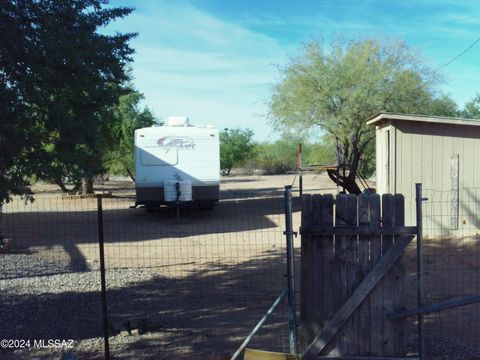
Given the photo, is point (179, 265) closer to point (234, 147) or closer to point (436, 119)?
point (436, 119)

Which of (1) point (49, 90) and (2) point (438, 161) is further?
(2) point (438, 161)

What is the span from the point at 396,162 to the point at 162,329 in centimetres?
820

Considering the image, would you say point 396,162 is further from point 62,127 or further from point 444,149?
point 62,127

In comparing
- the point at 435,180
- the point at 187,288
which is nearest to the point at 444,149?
the point at 435,180

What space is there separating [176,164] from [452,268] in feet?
32.3

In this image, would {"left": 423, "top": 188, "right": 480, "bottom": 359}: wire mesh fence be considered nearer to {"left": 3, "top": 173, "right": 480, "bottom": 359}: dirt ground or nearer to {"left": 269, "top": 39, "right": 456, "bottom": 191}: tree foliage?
{"left": 3, "top": 173, "right": 480, "bottom": 359}: dirt ground

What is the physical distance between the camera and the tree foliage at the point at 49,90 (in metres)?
5.04

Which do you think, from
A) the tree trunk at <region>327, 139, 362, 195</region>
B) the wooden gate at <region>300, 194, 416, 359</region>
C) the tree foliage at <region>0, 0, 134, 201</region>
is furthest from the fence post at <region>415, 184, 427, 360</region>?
the tree trunk at <region>327, 139, 362, 195</region>

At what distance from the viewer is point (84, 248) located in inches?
455

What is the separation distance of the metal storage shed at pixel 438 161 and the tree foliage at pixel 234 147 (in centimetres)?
4458

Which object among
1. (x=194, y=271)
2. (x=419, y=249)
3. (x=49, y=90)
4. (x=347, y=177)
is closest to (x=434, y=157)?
(x=347, y=177)

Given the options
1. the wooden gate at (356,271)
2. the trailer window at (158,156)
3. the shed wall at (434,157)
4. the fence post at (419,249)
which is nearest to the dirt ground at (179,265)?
the wooden gate at (356,271)

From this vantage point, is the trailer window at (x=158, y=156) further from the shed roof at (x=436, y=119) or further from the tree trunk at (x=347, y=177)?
the shed roof at (x=436, y=119)

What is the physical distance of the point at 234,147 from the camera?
58.2m
